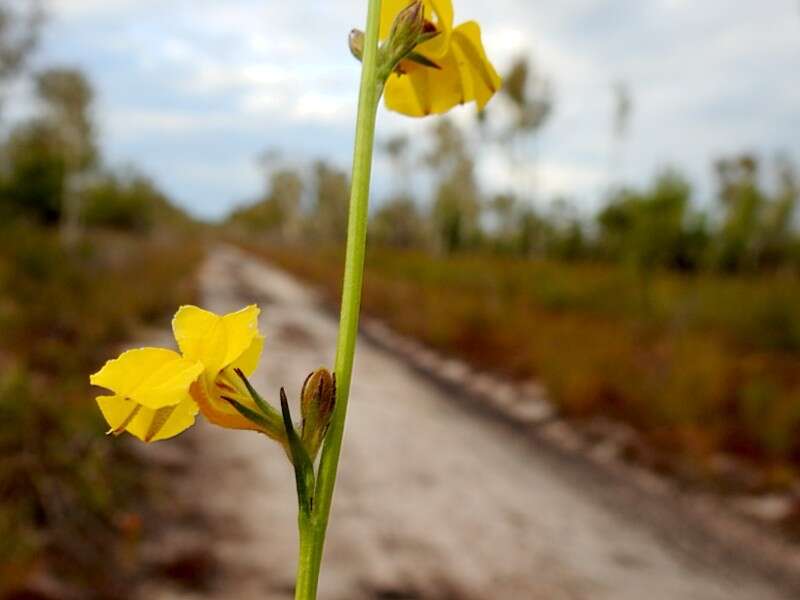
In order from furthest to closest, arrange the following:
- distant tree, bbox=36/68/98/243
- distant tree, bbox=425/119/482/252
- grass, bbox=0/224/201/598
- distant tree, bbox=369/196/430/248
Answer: distant tree, bbox=369/196/430/248 < distant tree, bbox=425/119/482/252 < distant tree, bbox=36/68/98/243 < grass, bbox=0/224/201/598

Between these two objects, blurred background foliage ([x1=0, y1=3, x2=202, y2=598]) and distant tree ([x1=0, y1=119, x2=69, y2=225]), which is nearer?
blurred background foliage ([x1=0, y1=3, x2=202, y2=598])

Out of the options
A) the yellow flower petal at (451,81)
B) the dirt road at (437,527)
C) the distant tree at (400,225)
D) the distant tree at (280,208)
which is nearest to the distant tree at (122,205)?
the distant tree at (400,225)

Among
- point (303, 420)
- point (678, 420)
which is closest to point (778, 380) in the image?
point (678, 420)

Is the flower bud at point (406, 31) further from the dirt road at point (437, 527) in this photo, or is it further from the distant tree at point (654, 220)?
the distant tree at point (654, 220)

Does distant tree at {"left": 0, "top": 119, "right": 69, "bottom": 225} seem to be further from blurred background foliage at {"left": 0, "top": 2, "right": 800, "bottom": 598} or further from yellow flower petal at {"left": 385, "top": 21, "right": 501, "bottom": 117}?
yellow flower petal at {"left": 385, "top": 21, "right": 501, "bottom": 117}

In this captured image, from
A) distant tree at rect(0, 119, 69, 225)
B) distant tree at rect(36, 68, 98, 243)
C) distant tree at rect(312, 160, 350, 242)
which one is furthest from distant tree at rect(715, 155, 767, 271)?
distant tree at rect(312, 160, 350, 242)

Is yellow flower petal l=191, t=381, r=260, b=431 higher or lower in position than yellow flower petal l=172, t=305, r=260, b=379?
lower
